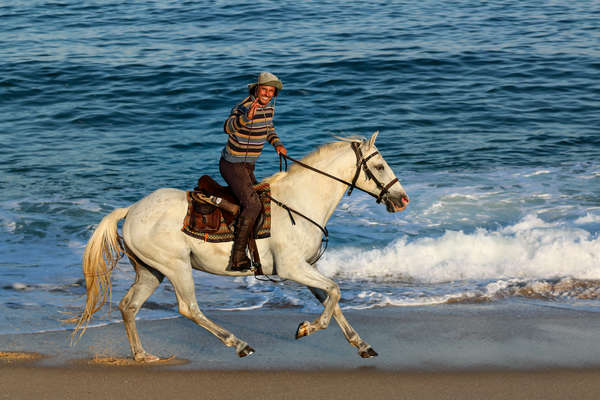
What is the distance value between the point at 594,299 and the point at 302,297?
3.60 meters

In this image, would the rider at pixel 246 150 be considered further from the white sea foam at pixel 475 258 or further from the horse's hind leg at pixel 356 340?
the white sea foam at pixel 475 258

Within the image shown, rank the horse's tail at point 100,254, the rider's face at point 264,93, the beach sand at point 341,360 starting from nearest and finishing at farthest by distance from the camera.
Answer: the beach sand at point 341,360
the rider's face at point 264,93
the horse's tail at point 100,254

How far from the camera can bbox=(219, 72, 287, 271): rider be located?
6.75 metres

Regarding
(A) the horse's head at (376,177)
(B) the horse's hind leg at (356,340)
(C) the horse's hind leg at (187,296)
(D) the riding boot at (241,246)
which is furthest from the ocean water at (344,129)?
(A) the horse's head at (376,177)

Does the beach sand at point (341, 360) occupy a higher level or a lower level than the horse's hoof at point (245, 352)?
lower

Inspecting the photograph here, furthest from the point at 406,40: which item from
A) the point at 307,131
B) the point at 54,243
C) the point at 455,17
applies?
the point at 54,243

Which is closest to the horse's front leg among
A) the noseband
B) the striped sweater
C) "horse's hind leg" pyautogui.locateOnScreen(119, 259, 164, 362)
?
the noseband

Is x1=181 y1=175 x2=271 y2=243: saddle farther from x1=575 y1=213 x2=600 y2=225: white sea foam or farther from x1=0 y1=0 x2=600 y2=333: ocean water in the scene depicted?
x1=575 y1=213 x2=600 y2=225: white sea foam

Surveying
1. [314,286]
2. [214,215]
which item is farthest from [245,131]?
[314,286]

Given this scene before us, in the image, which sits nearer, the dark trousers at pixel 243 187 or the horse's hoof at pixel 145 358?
the dark trousers at pixel 243 187

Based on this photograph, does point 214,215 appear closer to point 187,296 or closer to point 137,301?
point 187,296

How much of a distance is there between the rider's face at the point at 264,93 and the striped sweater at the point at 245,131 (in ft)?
0.35

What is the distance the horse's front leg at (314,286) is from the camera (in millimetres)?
6691

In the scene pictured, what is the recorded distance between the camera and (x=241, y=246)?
22.4ft
